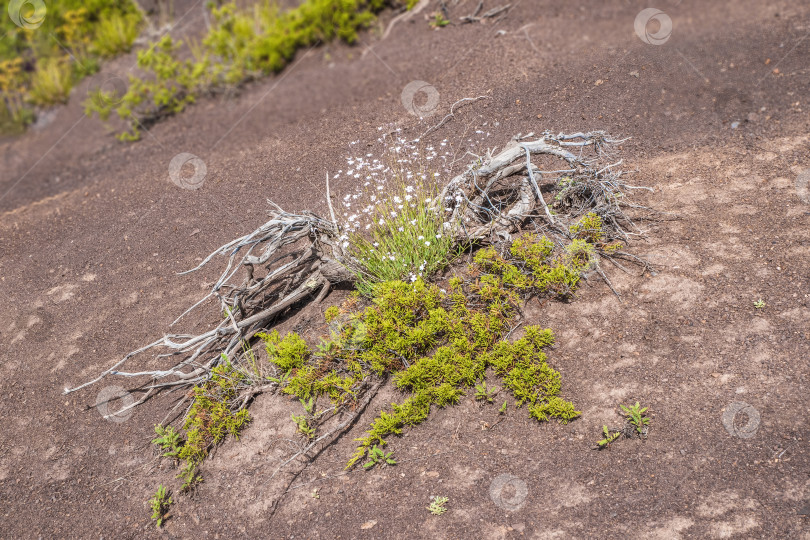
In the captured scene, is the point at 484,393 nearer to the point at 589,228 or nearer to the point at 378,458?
the point at 378,458

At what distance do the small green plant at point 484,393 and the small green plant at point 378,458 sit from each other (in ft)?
2.01

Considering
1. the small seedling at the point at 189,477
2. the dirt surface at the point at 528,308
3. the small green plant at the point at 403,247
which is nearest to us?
the dirt surface at the point at 528,308

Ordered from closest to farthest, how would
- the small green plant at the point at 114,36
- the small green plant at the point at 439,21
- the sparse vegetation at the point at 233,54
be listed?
the small green plant at the point at 439,21
the sparse vegetation at the point at 233,54
the small green plant at the point at 114,36

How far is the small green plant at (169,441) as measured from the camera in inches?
138

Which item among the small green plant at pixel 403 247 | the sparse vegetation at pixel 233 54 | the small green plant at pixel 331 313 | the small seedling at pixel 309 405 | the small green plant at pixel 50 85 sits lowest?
the small seedling at pixel 309 405

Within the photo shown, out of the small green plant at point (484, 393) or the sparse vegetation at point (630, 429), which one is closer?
the sparse vegetation at point (630, 429)

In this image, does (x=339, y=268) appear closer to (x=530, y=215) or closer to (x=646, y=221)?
(x=530, y=215)

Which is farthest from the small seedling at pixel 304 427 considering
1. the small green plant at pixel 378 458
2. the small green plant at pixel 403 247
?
the small green plant at pixel 403 247

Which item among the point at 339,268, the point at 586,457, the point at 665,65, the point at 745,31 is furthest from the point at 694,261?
the point at 745,31

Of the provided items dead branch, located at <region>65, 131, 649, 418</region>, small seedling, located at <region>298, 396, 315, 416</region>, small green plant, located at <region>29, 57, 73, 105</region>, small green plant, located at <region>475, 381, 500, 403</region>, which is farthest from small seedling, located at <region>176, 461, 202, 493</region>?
small green plant, located at <region>29, 57, 73, 105</region>

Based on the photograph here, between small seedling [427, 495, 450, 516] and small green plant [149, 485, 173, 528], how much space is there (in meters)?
1.54

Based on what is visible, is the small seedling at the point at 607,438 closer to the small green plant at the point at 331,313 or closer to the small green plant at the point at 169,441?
the small green plant at the point at 331,313

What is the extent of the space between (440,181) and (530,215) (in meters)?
0.83

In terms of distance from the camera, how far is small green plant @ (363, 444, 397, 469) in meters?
3.21
